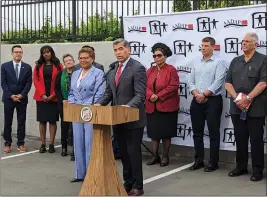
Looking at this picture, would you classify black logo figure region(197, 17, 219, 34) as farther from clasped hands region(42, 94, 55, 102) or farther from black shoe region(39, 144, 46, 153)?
black shoe region(39, 144, 46, 153)

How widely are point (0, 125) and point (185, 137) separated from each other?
16.0 feet

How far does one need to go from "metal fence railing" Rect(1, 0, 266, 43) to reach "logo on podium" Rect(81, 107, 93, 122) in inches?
151

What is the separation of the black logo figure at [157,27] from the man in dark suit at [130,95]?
6.85ft

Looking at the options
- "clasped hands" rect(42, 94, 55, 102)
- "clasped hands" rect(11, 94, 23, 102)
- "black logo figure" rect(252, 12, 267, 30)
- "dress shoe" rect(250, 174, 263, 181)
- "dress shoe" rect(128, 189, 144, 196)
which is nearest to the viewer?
"dress shoe" rect(128, 189, 144, 196)

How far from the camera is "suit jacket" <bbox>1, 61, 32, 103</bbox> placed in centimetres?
825

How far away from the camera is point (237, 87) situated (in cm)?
613

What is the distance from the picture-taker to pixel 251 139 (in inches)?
240

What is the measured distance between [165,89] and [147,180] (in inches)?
56.4

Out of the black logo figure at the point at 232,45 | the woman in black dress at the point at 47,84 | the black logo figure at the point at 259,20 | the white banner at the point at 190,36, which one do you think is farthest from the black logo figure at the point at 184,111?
the woman in black dress at the point at 47,84

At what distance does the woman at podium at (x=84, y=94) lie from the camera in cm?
597

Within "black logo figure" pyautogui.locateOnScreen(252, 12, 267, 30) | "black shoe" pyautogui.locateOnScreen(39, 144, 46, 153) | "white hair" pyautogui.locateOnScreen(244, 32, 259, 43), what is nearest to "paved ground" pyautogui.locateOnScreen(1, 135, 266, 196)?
"black shoe" pyautogui.locateOnScreen(39, 144, 46, 153)

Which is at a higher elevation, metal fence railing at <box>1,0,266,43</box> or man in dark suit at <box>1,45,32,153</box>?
metal fence railing at <box>1,0,266,43</box>

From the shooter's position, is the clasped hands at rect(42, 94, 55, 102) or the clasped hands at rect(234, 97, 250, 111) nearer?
the clasped hands at rect(234, 97, 250, 111)

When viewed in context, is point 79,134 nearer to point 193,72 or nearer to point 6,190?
point 6,190
